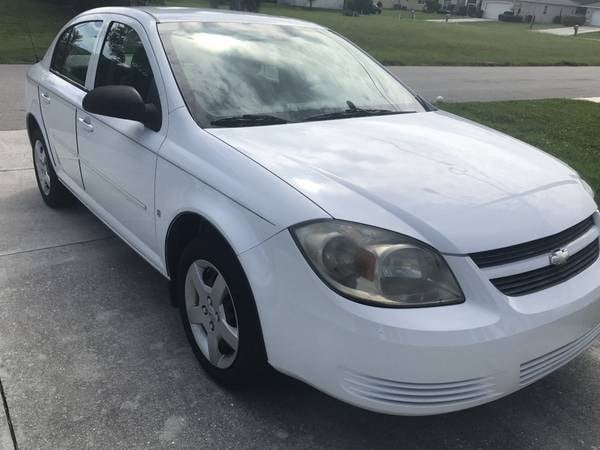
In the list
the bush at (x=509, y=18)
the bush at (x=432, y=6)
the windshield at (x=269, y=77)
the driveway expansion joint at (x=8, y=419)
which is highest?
the bush at (x=432, y=6)

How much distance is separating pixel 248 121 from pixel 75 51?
2039 millimetres

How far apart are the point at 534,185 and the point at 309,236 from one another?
1.10 m

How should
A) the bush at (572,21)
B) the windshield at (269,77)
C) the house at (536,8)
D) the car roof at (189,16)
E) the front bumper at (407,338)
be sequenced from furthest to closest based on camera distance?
the house at (536,8)
the bush at (572,21)
the car roof at (189,16)
the windshield at (269,77)
the front bumper at (407,338)

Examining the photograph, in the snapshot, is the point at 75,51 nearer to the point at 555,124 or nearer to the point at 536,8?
the point at 555,124

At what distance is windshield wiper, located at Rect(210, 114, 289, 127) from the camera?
2.81m

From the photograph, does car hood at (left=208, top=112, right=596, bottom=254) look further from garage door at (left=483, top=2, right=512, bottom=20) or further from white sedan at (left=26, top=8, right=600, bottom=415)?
garage door at (left=483, top=2, right=512, bottom=20)

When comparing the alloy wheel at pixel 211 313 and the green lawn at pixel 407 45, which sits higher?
the green lawn at pixel 407 45

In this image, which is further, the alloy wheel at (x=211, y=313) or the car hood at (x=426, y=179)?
the alloy wheel at (x=211, y=313)

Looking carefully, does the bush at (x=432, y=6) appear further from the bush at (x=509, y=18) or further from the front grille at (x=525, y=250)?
the front grille at (x=525, y=250)

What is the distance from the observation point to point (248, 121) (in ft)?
9.45

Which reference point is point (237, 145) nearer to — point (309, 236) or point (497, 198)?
point (309, 236)

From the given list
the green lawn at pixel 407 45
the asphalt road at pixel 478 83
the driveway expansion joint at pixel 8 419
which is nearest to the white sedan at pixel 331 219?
the driveway expansion joint at pixel 8 419

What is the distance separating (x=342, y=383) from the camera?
209cm

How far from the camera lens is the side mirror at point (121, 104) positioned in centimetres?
286
